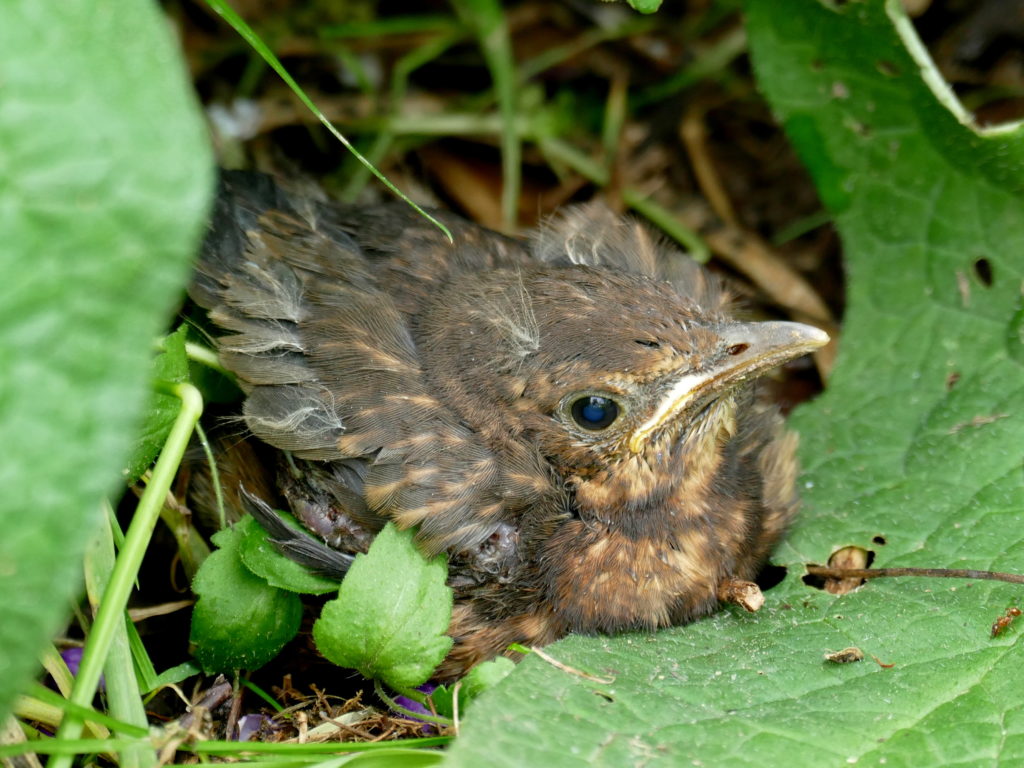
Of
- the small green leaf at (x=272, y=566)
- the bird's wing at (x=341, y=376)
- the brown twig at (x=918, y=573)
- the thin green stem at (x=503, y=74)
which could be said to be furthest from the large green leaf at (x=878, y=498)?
the thin green stem at (x=503, y=74)

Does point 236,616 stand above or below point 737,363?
below

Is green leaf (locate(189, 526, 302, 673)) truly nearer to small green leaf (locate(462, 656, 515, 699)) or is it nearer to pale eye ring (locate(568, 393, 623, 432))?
small green leaf (locate(462, 656, 515, 699))

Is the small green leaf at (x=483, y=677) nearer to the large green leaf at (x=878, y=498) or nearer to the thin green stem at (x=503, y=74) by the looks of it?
the large green leaf at (x=878, y=498)

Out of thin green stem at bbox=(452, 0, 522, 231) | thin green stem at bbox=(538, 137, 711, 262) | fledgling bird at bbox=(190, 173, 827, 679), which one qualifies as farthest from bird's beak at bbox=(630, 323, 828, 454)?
thin green stem at bbox=(452, 0, 522, 231)

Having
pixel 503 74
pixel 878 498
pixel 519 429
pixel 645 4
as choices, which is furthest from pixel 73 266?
pixel 503 74

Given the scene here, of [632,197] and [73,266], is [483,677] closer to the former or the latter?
[73,266]

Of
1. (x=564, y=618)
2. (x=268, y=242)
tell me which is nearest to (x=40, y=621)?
(x=564, y=618)

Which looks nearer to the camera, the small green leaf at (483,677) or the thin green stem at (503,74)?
the small green leaf at (483,677)
